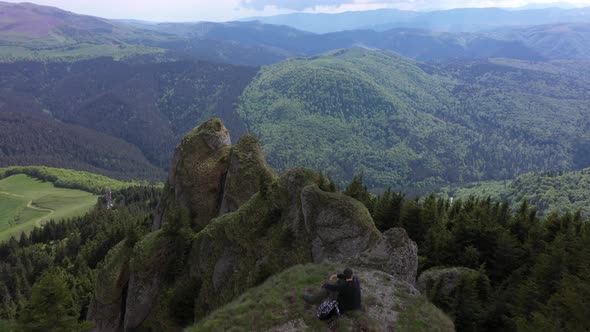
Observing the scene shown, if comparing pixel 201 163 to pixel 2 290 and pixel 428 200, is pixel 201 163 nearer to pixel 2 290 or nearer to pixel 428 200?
pixel 428 200

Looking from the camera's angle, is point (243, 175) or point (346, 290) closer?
point (346, 290)

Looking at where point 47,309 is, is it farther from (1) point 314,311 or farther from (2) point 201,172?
(2) point 201,172

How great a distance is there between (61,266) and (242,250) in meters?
76.7

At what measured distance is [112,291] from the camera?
112 ft

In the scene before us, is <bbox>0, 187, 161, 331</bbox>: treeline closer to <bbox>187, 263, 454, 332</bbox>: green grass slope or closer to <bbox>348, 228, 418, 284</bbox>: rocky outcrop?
<bbox>187, 263, 454, 332</bbox>: green grass slope

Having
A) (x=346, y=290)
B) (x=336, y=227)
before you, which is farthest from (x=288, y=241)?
(x=346, y=290)

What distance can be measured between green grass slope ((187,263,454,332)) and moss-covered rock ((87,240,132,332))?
17.4m

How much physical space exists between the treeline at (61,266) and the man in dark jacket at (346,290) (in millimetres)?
17820

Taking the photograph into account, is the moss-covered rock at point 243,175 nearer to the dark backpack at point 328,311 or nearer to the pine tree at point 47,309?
the pine tree at point 47,309

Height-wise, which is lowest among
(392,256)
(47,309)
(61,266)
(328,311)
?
(61,266)

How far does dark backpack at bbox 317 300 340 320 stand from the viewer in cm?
1764

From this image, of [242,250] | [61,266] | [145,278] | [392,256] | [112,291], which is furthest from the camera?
[61,266]

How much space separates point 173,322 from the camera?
96.7 ft

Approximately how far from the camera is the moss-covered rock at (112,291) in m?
33.9
